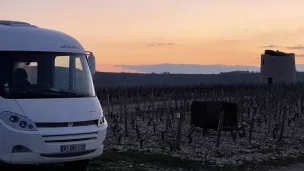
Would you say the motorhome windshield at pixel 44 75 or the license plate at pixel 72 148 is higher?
the motorhome windshield at pixel 44 75

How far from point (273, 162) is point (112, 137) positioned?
459 cm

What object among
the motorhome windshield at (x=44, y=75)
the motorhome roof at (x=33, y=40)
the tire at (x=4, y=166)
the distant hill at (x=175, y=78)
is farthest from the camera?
the distant hill at (x=175, y=78)

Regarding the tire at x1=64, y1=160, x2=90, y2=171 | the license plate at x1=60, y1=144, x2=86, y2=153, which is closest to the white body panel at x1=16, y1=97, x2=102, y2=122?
the license plate at x1=60, y1=144, x2=86, y2=153

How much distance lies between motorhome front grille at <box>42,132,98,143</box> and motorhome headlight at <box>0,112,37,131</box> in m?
0.25

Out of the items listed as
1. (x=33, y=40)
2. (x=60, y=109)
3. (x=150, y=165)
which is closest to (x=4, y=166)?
(x=60, y=109)

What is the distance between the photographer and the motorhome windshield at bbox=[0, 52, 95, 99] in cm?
759

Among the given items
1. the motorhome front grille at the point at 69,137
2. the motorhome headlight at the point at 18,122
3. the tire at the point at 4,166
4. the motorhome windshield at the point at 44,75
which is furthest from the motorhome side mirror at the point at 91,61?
the tire at the point at 4,166

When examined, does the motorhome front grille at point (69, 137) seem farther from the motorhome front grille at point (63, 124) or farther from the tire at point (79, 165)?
the tire at point (79, 165)

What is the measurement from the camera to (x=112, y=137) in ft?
43.3

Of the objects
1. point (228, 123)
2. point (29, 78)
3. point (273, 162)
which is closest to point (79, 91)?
point (29, 78)

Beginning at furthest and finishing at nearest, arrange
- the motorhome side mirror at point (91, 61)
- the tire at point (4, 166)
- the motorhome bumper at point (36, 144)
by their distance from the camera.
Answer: the motorhome side mirror at point (91, 61) → the tire at point (4, 166) → the motorhome bumper at point (36, 144)

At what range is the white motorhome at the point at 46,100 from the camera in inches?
276

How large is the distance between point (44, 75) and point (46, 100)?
28.0 inches

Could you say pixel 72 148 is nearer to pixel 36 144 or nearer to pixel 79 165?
pixel 36 144
